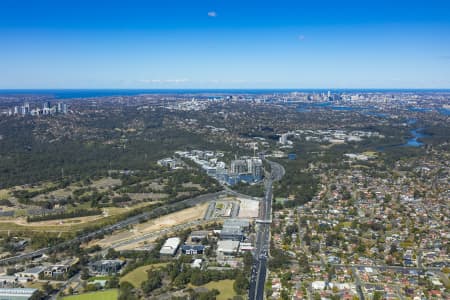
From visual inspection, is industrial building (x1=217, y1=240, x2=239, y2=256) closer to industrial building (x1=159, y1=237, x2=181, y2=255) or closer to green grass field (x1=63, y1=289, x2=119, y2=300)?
industrial building (x1=159, y1=237, x2=181, y2=255)

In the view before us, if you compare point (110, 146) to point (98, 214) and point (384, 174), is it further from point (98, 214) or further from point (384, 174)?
point (384, 174)

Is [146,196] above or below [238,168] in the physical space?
below

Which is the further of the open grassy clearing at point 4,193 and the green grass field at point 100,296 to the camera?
the open grassy clearing at point 4,193

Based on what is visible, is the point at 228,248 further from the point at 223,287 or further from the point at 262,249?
the point at 223,287

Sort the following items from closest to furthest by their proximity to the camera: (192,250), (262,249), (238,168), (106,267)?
(106,267), (192,250), (262,249), (238,168)

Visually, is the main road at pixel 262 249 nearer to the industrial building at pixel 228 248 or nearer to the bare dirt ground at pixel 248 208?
the bare dirt ground at pixel 248 208

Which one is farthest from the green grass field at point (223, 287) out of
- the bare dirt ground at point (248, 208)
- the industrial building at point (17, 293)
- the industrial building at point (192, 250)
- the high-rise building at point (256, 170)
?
the high-rise building at point (256, 170)

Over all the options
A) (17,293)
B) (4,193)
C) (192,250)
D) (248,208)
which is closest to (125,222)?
(192,250)
